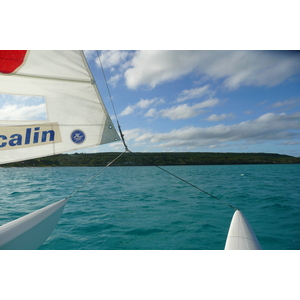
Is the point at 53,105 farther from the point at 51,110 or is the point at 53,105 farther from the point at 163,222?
the point at 163,222

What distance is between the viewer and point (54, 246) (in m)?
3.36

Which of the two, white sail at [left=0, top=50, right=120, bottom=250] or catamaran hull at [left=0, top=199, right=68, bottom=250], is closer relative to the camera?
white sail at [left=0, top=50, right=120, bottom=250]

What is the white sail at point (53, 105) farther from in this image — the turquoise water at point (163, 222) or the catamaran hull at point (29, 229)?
the turquoise water at point (163, 222)

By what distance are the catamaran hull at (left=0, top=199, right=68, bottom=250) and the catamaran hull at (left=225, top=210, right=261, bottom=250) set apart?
8.02ft

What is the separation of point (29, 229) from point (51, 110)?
153 centimetres

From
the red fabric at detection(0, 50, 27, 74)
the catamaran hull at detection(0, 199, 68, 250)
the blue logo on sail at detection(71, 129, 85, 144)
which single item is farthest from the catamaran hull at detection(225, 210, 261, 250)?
the red fabric at detection(0, 50, 27, 74)

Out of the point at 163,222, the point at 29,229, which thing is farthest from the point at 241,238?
the point at 29,229

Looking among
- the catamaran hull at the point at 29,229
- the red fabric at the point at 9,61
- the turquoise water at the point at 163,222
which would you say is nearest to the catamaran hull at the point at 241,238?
the turquoise water at the point at 163,222

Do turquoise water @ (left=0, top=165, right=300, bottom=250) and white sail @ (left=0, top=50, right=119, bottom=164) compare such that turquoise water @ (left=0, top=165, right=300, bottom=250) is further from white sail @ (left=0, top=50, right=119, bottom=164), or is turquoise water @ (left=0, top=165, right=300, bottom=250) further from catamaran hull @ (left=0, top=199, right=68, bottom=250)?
white sail @ (left=0, top=50, right=119, bottom=164)

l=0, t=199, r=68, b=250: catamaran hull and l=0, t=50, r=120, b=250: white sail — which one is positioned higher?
Answer: l=0, t=50, r=120, b=250: white sail

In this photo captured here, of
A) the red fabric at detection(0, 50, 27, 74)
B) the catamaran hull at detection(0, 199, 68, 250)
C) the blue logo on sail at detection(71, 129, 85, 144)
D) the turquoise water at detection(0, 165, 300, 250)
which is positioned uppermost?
the red fabric at detection(0, 50, 27, 74)

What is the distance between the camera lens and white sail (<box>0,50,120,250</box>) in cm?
207
